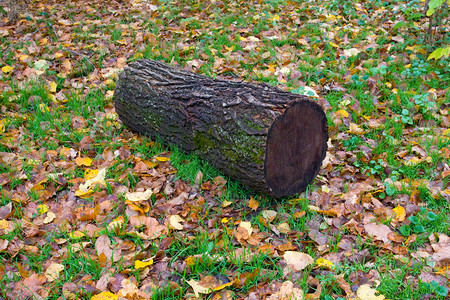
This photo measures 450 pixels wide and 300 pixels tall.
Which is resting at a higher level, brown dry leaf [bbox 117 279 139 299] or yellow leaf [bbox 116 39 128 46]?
yellow leaf [bbox 116 39 128 46]

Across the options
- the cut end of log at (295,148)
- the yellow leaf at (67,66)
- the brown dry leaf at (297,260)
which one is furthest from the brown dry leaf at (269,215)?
the yellow leaf at (67,66)

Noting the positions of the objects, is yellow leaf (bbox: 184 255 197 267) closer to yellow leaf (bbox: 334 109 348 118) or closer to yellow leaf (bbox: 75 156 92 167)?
yellow leaf (bbox: 75 156 92 167)

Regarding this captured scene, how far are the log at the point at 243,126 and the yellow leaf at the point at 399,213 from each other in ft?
2.03

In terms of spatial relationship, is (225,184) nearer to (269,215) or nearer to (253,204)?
(253,204)

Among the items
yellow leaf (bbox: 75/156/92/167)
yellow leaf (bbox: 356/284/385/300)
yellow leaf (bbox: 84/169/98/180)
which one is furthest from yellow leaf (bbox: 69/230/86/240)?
yellow leaf (bbox: 356/284/385/300)

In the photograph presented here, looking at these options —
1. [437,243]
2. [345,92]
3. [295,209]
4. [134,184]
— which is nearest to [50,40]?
[134,184]

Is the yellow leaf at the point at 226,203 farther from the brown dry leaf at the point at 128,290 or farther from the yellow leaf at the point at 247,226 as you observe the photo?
the brown dry leaf at the point at 128,290

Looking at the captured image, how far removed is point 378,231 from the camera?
239cm

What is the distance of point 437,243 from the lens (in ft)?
7.39

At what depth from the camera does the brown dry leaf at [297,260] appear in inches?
84.6

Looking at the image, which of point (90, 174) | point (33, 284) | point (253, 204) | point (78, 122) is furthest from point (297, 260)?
point (78, 122)

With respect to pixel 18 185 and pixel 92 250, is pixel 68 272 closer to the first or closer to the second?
pixel 92 250

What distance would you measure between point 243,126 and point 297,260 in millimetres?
941

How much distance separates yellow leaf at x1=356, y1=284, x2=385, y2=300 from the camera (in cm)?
193
